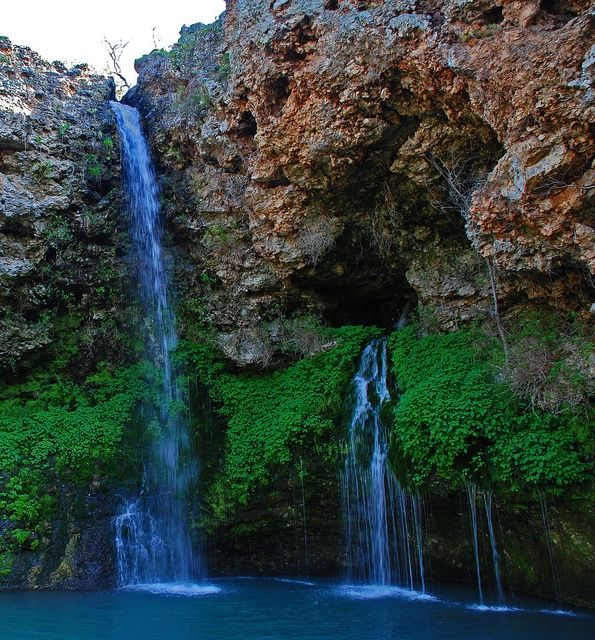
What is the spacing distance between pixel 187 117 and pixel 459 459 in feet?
32.0

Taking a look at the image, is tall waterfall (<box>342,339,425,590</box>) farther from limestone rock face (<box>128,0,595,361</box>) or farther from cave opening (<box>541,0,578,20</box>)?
cave opening (<box>541,0,578,20</box>)

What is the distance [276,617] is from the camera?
7.48 meters

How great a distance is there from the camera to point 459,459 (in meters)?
8.46

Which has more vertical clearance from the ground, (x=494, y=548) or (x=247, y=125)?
(x=247, y=125)

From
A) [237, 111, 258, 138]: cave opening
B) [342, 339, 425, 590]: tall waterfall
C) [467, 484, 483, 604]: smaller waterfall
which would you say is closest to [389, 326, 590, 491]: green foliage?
[467, 484, 483, 604]: smaller waterfall

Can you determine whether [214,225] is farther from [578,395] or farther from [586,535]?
[586,535]

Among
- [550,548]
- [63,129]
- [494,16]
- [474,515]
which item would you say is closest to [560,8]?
[494,16]

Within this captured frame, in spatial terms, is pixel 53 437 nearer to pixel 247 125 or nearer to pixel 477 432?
pixel 247 125

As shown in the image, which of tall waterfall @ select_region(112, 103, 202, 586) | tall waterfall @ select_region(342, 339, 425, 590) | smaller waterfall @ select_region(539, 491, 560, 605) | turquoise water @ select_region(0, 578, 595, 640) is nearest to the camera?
turquoise water @ select_region(0, 578, 595, 640)

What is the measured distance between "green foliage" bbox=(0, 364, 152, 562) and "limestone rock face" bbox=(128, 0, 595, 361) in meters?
2.80

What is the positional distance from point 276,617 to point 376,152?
7.92 m

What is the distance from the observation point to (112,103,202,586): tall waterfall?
9984mm

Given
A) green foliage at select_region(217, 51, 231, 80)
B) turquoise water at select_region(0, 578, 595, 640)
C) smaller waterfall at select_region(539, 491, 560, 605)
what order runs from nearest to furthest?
turquoise water at select_region(0, 578, 595, 640) < smaller waterfall at select_region(539, 491, 560, 605) < green foliage at select_region(217, 51, 231, 80)

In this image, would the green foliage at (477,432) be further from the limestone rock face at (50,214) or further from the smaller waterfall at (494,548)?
the limestone rock face at (50,214)
